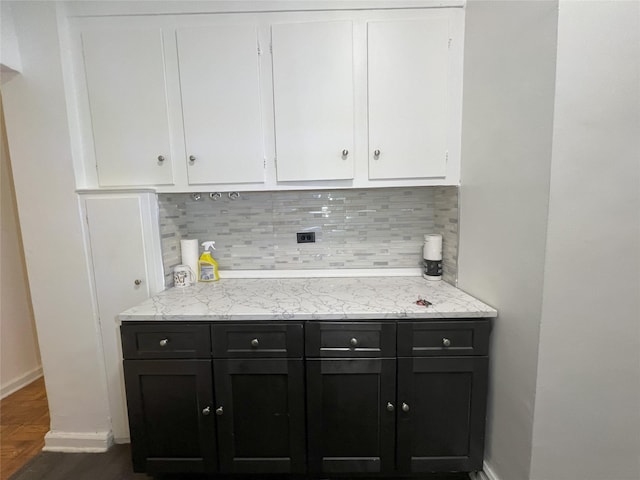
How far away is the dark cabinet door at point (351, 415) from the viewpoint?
136cm

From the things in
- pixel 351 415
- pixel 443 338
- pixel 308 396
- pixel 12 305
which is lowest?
pixel 351 415

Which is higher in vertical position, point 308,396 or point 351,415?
point 308,396

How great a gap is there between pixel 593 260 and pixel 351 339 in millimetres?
967

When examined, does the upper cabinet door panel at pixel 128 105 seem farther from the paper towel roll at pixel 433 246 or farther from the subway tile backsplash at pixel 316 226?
the paper towel roll at pixel 433 246

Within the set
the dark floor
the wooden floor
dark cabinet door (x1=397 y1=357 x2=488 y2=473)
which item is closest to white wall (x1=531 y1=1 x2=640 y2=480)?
dark cabinet door (x1=397 y1=357 x2=488 y2=473)

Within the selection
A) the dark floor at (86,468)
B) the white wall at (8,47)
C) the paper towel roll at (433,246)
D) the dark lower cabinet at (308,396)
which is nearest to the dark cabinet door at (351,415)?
the dark lower cabinet at (308,396)

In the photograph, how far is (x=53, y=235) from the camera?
Answer: 5.37ft

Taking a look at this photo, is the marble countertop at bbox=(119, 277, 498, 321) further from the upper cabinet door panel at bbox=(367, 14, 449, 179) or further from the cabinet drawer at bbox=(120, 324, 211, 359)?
the upper cabinet door panel at bbox=(367, 14, 449, 179)

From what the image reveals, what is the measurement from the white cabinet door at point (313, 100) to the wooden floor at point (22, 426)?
7.27 feet

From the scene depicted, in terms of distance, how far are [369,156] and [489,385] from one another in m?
1.29

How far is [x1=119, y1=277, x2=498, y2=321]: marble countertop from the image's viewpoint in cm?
134

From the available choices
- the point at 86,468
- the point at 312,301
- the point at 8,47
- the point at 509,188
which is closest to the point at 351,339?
the point at 312,301

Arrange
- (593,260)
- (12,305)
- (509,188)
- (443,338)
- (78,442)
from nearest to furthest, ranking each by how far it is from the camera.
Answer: (593,260) < (509,188) < (443,338) < (78,442) < (12,305)

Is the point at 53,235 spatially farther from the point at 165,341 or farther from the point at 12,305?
the point at 12,305
